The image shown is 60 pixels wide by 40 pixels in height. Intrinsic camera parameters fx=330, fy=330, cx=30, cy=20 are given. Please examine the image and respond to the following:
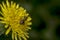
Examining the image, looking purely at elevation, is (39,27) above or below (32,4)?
below

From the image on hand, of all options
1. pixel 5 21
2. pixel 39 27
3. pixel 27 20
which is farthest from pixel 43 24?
pixel 5 21

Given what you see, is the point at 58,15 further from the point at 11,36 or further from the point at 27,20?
the point at 11,36

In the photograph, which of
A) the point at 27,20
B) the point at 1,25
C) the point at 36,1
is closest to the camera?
the point at 1,25

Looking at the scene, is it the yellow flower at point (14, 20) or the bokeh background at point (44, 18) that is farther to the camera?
the bokeh background at point (44, 18)

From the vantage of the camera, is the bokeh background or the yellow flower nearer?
the yellow flower
